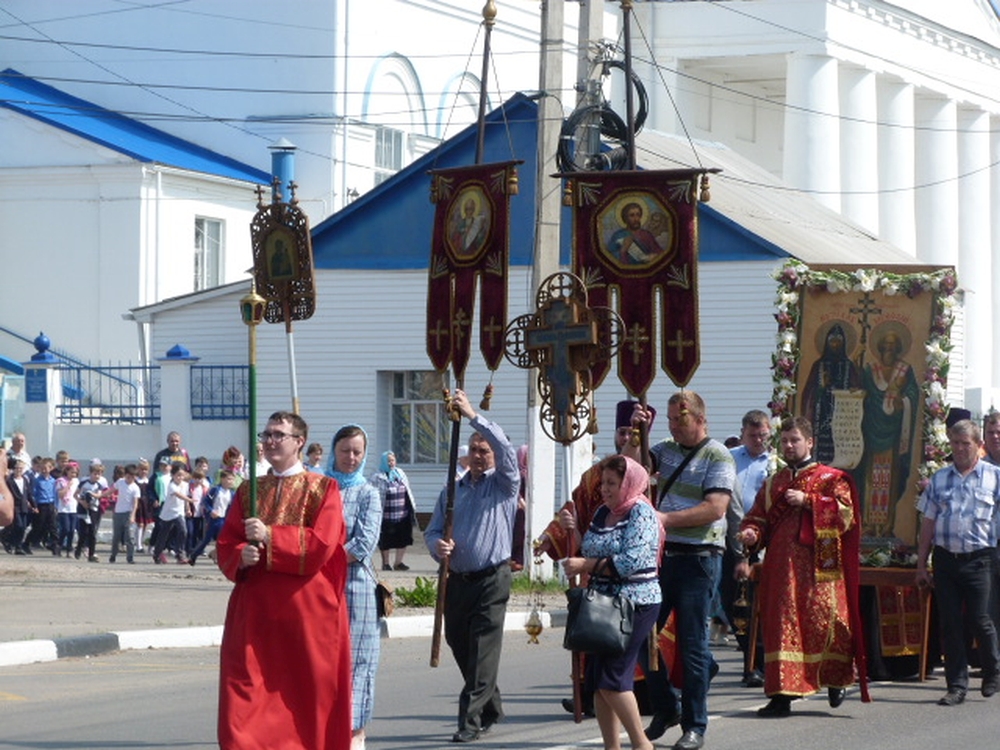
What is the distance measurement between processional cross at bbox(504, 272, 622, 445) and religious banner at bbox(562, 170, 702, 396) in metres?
0.34

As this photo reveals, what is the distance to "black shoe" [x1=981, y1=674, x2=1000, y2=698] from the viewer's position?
1338 cm

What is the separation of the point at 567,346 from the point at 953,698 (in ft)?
10.9

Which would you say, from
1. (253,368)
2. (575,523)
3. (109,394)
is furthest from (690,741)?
(109,394)

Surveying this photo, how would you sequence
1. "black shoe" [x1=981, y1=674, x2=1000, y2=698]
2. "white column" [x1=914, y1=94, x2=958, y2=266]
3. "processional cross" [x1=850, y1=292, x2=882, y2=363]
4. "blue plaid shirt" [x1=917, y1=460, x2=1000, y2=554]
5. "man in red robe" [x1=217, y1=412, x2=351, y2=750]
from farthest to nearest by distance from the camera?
"white column" [x1=914, y1=94, x2=958, y2=266], "processional cross" [x1=850, y1=292, x2=882, y2=363], "black shoe" [x1=981, y1=674, x2=1000, y2=698], "blue plaid shirt" [x1=917, y1=460, x2=1000, y2=554], "man in red robe" [x1=217, y1=412, x2=351, y2=750]

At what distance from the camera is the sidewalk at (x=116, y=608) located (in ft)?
54.6

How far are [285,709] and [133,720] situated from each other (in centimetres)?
308

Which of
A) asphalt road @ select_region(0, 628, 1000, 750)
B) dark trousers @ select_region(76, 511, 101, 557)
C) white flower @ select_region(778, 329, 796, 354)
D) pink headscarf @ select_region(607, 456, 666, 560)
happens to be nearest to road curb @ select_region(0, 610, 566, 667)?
asphalt road @ select_region(0, 628, 1000, 750)

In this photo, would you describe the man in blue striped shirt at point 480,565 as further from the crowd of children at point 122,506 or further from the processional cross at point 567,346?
the crowd of children at point 122,506

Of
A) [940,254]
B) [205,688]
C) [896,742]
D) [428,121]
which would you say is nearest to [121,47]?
[428,121]

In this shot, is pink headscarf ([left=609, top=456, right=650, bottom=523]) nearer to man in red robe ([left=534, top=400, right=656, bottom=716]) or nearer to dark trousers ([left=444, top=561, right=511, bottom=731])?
man in red robe ([left=534, top=400, right=656, bottom=716])

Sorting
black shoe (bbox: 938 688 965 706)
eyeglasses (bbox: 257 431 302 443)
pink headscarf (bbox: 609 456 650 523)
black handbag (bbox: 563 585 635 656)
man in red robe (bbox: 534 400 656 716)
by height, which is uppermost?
eyeglasses (bbox: 257 431 302 443)

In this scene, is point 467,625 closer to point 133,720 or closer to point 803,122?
point 133,720

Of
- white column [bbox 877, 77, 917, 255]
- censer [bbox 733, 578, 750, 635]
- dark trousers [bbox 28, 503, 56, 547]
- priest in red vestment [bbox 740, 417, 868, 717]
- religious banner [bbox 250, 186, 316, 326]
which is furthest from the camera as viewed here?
white column [bbox 877, 77, 917, 255]

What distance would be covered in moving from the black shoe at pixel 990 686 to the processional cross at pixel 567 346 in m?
3.13
